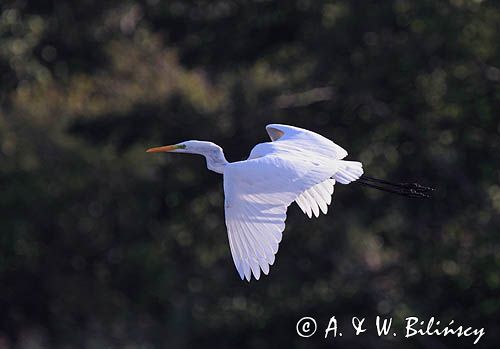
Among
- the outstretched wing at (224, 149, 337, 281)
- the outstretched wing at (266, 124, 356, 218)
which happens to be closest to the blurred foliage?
the outstretched wing at (266, 124, 356, 218)

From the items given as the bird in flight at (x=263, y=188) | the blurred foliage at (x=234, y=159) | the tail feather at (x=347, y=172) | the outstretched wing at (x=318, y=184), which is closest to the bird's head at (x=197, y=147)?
the bird in flight at (x=263, y=188)

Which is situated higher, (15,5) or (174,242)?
(15,5)

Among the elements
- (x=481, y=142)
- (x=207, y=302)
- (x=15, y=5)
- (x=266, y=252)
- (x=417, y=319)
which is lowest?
(x=266, y=252)

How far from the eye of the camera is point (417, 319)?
11.1 m

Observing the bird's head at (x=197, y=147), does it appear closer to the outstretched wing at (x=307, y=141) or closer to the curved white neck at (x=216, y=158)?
the curved white neck at (x=216, y=158)

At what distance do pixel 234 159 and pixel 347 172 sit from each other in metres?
4.63

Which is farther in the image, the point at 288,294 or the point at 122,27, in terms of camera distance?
the point at 122,27

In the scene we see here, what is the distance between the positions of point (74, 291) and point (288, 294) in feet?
12.4

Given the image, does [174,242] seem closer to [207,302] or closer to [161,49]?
[207,302]

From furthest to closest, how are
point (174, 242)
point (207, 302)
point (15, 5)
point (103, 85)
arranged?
point (15, 5), point (103, 85), point (174, 242), point (207, 302)

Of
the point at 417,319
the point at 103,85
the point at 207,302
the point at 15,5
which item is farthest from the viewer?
the point at 15,5

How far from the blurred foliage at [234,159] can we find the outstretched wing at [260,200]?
4084 mm

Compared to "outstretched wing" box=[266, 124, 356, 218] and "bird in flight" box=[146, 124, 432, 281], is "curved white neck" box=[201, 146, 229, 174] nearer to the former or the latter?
→ "bird in flight" box=[146, 124, 432, 281]

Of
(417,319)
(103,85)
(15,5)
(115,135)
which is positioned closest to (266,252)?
(417,319)
